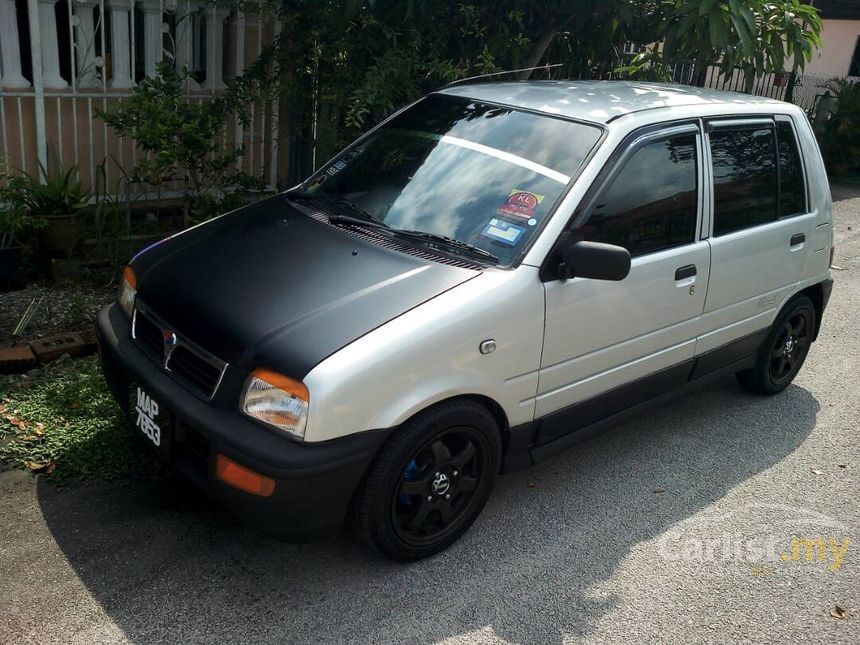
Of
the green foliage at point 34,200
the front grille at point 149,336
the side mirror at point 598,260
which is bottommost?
the green foliage at point 34,200

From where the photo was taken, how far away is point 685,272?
4.17 m

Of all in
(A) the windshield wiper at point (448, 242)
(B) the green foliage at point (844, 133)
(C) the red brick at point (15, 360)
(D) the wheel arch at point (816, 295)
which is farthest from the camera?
(B) the green foliage at point (844, 133)

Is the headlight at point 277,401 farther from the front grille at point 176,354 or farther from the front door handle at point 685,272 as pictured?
the front door handle at point 685,272

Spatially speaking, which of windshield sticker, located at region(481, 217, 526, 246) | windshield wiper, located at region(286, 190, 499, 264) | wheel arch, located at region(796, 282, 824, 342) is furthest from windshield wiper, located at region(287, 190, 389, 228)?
wheel arch, located at region(796, 282, 824, 342)

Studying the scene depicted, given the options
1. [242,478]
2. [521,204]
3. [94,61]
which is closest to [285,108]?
[94,61]

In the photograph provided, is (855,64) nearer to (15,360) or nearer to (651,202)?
(651,202)

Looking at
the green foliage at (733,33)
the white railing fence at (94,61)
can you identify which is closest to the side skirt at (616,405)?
the green foliage at (733,33)

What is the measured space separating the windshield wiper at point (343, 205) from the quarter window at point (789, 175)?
250cm

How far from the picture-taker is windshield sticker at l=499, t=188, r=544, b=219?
12.0 feet

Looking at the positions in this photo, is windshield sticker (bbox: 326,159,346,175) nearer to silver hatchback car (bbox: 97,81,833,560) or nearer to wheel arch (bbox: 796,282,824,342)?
silver hatchback car (bbox: 97,81,833,560)

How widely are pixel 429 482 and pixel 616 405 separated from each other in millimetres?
1223

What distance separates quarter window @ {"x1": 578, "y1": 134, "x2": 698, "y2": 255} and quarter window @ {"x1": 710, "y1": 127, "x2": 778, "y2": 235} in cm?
24

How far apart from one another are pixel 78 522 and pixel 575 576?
210 cm

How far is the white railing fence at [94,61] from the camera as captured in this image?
591cm
